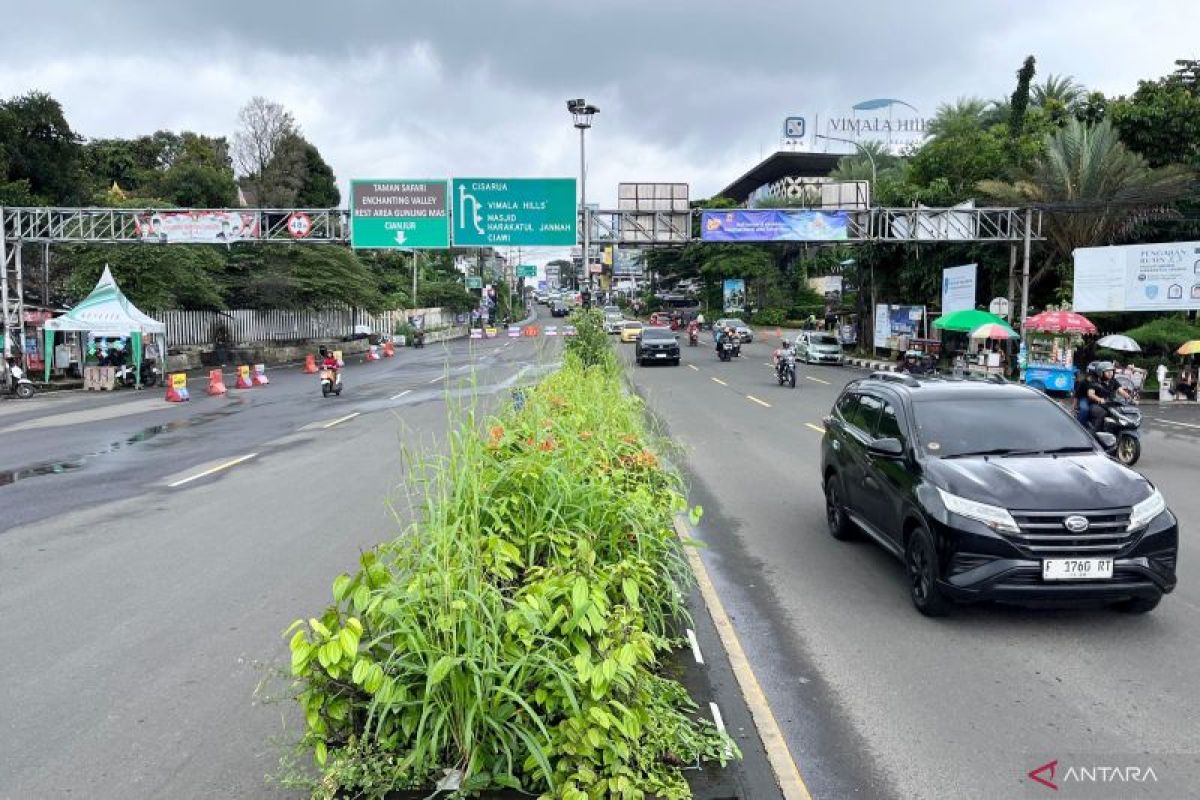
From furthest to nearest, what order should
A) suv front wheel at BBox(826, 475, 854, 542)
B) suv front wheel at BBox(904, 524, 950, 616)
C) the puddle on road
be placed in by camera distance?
the puddle on road, suv front wheel at BBox(826, 475, 854, 542), suv front wheel at BBox(904, 524, 950, 616)

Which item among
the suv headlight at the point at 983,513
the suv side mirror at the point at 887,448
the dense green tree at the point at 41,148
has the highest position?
the dense green tree at the point at 41,148

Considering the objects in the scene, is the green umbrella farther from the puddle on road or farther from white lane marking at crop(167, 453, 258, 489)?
white lane marking at crop(167, 453, 258, 489)

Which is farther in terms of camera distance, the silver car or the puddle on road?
the silver car

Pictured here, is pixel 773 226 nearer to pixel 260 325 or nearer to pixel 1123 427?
pixel 1123 427

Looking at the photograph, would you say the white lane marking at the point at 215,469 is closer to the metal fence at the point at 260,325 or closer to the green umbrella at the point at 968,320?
the green umbrella at the point at 968,320

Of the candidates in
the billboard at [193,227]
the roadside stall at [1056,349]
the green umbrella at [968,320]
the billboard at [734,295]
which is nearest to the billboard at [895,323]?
the green umbrella at [968,320]

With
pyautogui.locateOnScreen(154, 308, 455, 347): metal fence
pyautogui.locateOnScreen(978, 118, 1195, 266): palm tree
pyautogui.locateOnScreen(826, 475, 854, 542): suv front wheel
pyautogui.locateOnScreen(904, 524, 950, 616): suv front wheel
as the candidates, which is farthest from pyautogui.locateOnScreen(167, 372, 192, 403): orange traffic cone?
pyautogui.locateOnScreen(978, 118, 1195, 266): palm tree

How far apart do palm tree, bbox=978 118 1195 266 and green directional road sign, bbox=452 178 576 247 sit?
51.2ft

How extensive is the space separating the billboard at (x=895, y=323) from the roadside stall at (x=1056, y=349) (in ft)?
37.0

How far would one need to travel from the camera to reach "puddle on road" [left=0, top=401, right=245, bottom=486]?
1349 cm

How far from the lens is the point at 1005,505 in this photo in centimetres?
579

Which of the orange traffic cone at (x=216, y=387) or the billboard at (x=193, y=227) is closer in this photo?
the orange traffic cone at (x=216, y=387)

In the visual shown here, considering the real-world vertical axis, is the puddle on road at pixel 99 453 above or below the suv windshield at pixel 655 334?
below

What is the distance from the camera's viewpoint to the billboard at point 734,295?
78062mm
